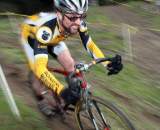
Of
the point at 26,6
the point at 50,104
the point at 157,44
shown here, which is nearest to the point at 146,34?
the point at 157,44

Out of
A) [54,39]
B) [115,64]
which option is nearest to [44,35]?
[54,39]

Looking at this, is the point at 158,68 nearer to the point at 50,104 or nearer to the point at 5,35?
the point at 5,35

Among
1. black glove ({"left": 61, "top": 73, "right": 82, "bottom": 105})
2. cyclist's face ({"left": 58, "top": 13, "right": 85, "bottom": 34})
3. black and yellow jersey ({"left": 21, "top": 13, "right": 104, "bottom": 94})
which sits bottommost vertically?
black glove ({"left": 61, "top": 73, "right": 82, "bottom": 105})

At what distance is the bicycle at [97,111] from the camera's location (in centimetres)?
615

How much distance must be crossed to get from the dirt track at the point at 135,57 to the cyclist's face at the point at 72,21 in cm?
141

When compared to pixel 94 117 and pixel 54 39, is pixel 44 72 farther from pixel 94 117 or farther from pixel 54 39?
pixel 94 117

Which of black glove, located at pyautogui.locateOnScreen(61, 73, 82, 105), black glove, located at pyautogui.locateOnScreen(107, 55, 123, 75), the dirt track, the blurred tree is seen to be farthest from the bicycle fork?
the blurred tree

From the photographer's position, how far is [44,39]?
253 inches

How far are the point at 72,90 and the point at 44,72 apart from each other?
57 centimetres

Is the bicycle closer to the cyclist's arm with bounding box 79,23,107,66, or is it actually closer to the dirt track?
the cyclist's arm with bounding box 79,23,107,66

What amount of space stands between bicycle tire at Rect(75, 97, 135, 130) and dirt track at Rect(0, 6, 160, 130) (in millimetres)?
757

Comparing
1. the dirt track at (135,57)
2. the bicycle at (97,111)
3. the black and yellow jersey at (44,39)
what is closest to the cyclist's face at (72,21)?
the black and yellow jersey at (44,39)

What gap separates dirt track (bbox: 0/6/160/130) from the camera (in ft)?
26.2

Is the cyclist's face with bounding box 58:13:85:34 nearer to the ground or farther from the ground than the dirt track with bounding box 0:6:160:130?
farther from the ground
